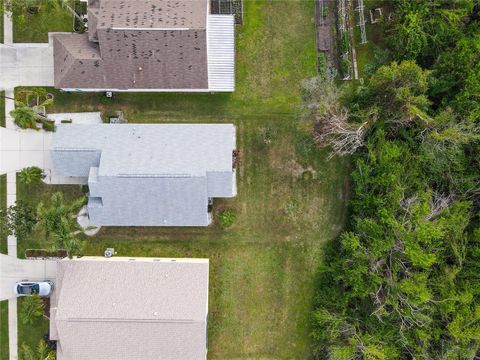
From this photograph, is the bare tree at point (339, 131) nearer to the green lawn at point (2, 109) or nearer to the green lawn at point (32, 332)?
the green lawn at point (2, 109)

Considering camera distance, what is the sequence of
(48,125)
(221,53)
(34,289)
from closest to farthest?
(221,53) → (48,125) → (34,289)

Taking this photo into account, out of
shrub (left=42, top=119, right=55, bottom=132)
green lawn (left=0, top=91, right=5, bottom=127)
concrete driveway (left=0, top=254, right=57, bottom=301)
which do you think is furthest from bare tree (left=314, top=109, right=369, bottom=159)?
green lawn (left=0, top=91, right=5, bottom=127)

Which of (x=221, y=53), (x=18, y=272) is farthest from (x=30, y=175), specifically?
(x=221, y=53)

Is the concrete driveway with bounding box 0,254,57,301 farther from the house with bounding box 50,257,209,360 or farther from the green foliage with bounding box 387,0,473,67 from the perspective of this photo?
the green foliage with bounding box 387,0,473,67

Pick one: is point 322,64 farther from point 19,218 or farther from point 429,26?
point 19,218

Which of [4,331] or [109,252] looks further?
[4,331]
